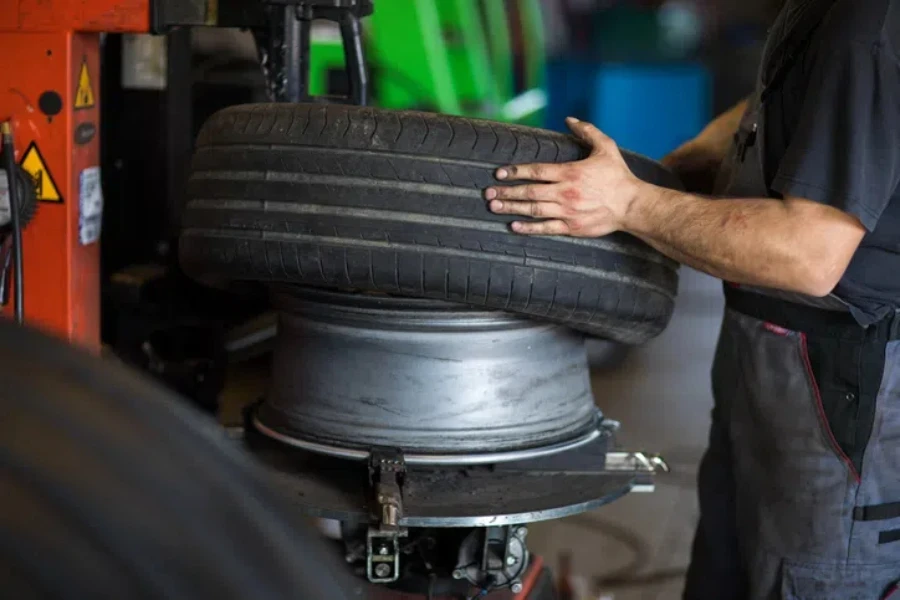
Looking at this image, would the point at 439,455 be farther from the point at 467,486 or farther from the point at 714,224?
the point at 714,224

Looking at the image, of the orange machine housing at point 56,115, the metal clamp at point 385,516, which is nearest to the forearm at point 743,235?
the metal clamp at point 385,516

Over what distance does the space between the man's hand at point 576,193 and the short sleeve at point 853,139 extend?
0.23m

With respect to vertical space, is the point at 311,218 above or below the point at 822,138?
below

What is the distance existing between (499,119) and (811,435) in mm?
3121

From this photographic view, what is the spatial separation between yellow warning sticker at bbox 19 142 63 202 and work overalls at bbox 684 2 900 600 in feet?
3.44

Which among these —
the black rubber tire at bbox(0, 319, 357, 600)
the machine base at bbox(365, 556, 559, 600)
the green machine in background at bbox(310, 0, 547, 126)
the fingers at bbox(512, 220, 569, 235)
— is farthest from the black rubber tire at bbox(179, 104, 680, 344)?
the green machine in background at bbox(310, 0, 547, 126)

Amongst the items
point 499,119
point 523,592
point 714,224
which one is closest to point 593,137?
point 714,224

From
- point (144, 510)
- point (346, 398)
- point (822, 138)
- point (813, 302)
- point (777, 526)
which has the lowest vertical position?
point (777, 526)

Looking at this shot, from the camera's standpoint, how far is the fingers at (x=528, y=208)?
144cm

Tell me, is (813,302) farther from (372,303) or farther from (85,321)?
(85,321)

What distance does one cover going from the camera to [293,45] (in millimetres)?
1902

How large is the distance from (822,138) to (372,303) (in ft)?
2.10

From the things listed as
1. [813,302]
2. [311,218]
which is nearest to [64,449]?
[311,218]

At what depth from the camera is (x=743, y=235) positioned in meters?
1.54
